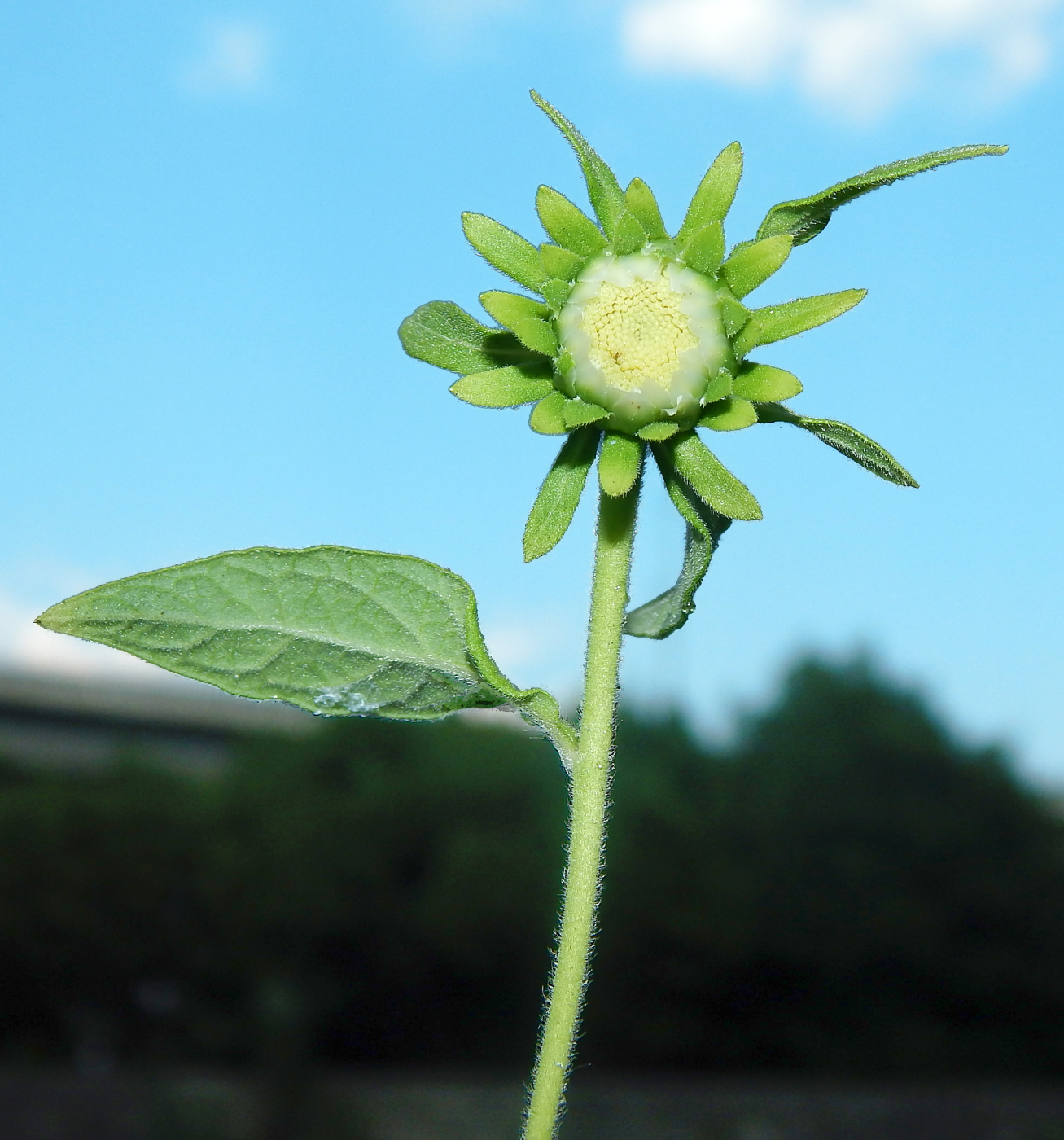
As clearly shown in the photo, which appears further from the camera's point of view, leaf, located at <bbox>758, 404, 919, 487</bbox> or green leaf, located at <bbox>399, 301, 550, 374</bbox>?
green leaf, located at <bbox>399, 301, 550, 374</bbox>

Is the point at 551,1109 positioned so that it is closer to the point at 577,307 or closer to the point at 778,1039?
the point at 577,307

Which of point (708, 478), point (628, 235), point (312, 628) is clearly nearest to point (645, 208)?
point (628, 235)

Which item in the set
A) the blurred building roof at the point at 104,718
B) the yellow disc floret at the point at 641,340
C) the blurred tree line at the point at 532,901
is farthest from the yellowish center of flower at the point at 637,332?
the blurred building roof at the point at 104,718

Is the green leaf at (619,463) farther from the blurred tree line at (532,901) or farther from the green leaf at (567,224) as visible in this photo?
the blurred tree line at (532,901)

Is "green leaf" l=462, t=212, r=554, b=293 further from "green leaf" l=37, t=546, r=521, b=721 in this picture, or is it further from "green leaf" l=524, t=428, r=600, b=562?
"green leaf" l=37, t=546, r=521, b=721

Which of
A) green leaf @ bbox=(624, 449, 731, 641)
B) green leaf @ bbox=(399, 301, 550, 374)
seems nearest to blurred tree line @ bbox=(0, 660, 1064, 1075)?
green leaf @ bbox=(624, 449, 731, 641)

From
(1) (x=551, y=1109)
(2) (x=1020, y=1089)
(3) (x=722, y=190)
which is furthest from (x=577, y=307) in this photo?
(2) (x=1020, y=1089)

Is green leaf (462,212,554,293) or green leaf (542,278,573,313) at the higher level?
green leaf (462,212,554,293)
